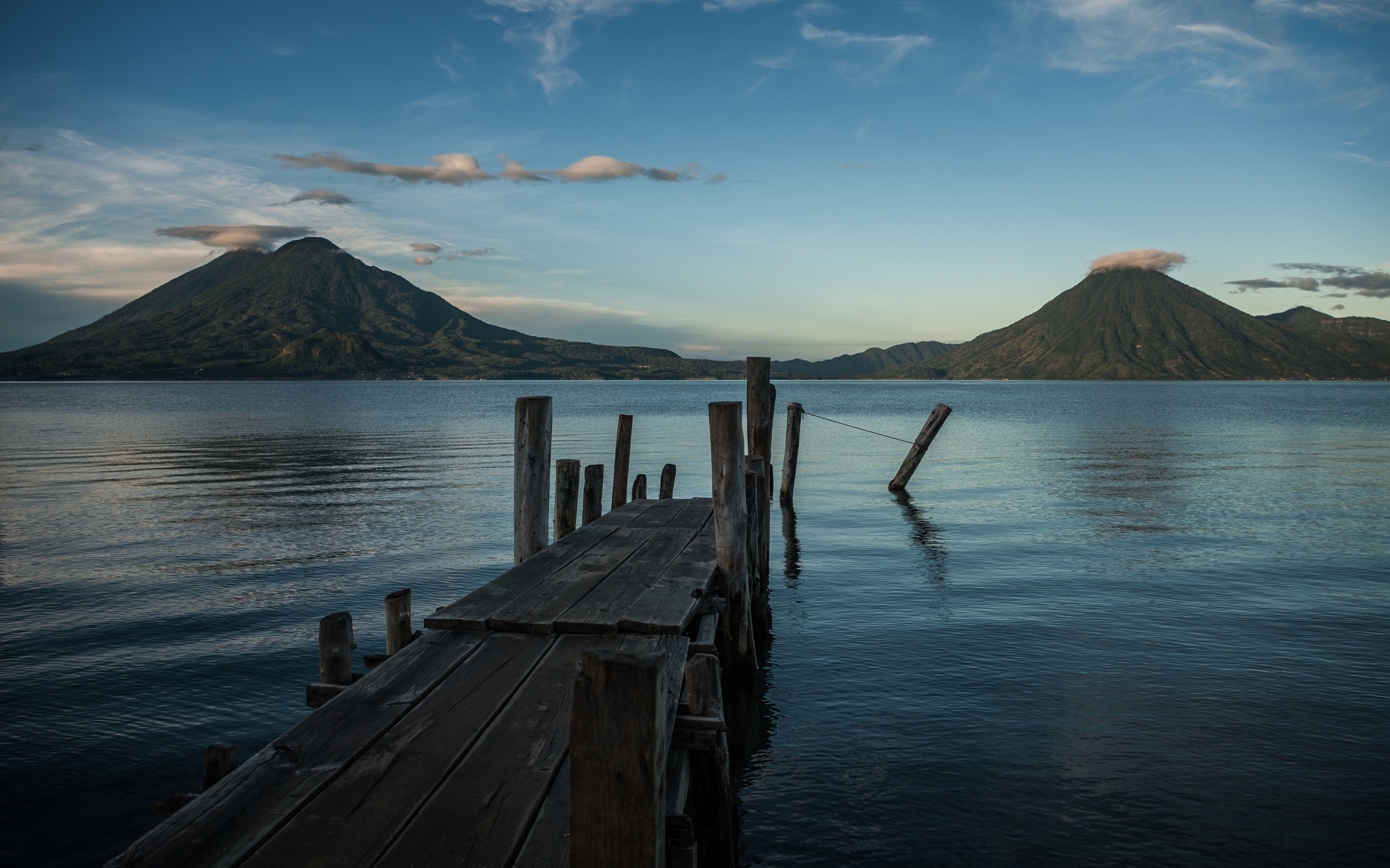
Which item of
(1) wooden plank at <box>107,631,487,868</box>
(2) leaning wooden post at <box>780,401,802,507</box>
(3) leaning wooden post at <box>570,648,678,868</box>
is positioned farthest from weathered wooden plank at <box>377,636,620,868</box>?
(2) leaning wooden post at <box>780,401,802,507</box>

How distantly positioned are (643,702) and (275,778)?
7.87 feet

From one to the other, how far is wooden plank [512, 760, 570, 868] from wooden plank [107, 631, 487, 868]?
105 cm

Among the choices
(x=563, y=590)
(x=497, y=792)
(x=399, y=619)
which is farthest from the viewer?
(x=563, y=590)

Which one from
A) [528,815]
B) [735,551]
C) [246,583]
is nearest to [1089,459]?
[735,551]

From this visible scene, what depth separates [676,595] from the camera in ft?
20.6

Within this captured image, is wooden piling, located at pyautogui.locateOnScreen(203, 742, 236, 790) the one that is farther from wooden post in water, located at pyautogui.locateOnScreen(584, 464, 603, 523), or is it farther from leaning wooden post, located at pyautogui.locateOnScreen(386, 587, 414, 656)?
wooden post in water, located at pyautogui.locateOnScreen(584, 464, 603, 523)

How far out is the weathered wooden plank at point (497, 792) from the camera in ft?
9.89

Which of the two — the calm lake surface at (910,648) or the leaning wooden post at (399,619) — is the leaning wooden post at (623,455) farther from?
the leaning wooden post at (399,619)

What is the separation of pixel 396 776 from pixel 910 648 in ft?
22.1

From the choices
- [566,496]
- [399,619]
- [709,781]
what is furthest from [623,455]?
[709,781]

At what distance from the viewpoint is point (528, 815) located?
323 centimetres

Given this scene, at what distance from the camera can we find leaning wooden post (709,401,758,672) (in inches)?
304

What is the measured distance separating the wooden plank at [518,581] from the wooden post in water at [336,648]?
559 mm

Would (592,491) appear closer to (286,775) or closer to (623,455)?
(623,455)
